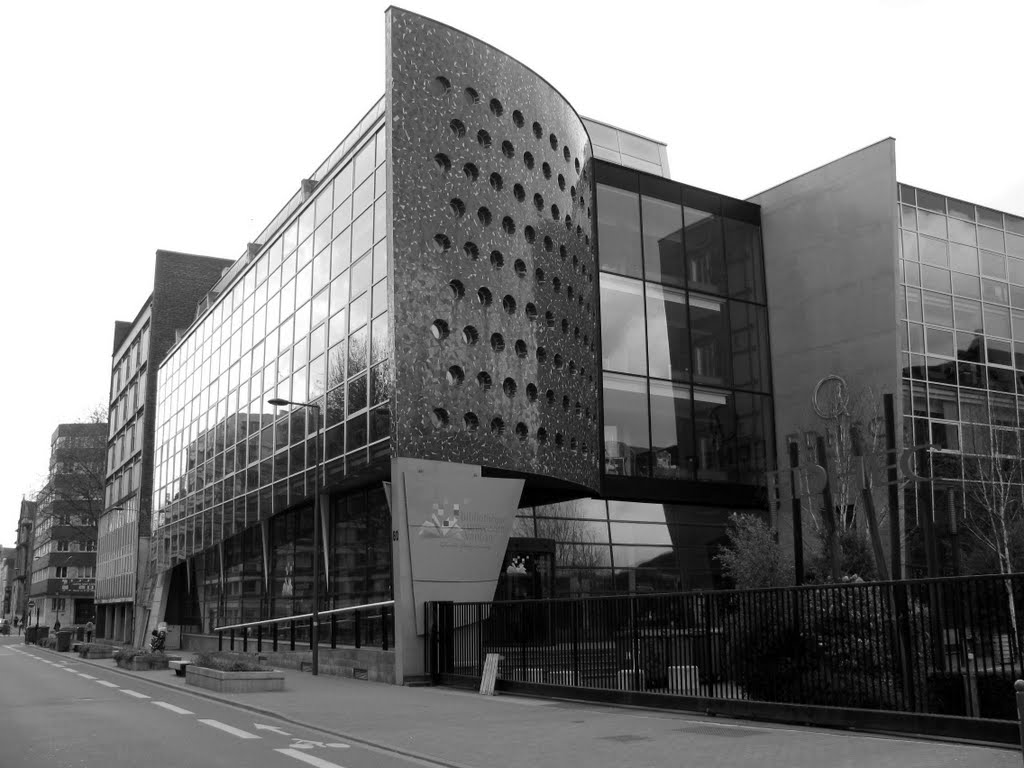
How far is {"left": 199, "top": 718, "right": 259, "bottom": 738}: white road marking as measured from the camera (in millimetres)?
14758

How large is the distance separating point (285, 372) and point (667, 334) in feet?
45.4

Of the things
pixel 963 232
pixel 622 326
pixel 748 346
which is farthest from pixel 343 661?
pixel 963 232

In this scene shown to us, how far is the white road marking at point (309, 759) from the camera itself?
11.7 metres

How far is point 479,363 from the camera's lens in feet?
86.6

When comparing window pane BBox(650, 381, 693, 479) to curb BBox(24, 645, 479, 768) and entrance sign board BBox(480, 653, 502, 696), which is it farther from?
curb BBox(24, 645, 479, 768)

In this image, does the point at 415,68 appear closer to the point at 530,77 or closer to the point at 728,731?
the point at 530,77

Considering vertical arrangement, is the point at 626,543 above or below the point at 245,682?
above

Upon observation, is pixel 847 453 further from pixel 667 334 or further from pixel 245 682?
pixel 245 682

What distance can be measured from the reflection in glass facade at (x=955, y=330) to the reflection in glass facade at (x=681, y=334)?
5.66 m

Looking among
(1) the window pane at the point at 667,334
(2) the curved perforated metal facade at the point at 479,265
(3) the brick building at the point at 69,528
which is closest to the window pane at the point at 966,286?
(1) the window pane at the point at 667,334

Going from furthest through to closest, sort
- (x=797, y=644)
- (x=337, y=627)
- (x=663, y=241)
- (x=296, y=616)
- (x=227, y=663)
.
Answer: (x=663, y=241)
(x=296, y=616)
(x=337, y=627)
(x=227, y=663)
(x=797, y=644)

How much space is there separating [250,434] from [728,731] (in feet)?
90.9

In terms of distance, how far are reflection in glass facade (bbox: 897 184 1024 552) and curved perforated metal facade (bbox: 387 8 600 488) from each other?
1335 cm

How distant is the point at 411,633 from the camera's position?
23922mm
